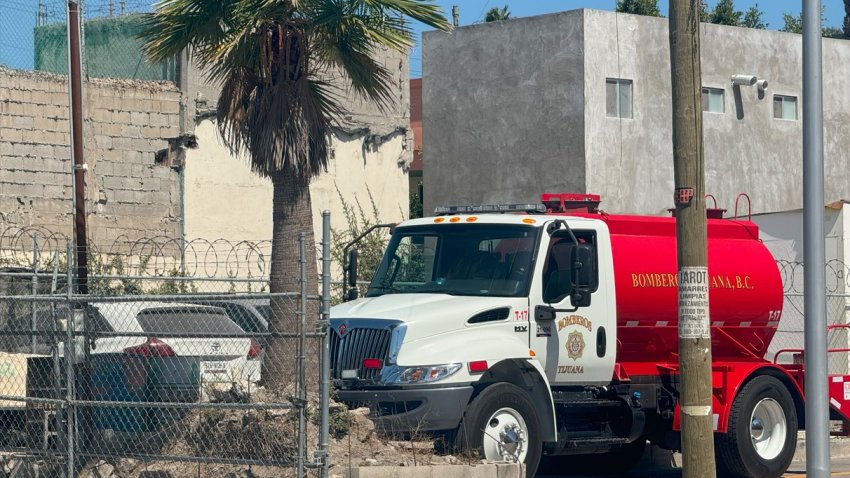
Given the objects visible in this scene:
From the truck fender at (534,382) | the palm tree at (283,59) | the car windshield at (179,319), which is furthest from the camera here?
the palm tree at (283,59)

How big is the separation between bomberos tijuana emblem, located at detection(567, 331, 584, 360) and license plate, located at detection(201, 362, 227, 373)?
355 centimetres

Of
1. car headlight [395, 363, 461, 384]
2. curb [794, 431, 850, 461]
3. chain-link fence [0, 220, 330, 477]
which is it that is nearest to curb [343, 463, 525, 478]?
chain-link fence [0, 220, 330, 477]

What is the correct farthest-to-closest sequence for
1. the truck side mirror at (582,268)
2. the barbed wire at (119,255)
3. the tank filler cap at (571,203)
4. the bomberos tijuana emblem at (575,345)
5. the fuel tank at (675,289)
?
the barbed wire at (119,255) → the tank filler cap at (571,203) → the fuel tank at (675,289) → the bomberos tijuana emblem at (575,345) → the truck side mirror at (582,268)

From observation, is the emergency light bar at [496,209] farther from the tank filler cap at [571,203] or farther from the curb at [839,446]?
the curb at [839,446]

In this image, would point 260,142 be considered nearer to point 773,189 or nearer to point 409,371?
point 409,371

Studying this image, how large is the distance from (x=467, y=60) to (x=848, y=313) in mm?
11973

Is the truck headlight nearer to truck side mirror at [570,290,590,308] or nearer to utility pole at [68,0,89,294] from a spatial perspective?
truck side mirror at [570,290,590,308]

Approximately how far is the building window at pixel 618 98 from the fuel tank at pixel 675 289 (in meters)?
14.9

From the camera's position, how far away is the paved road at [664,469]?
594 inches

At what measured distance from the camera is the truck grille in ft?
40.1

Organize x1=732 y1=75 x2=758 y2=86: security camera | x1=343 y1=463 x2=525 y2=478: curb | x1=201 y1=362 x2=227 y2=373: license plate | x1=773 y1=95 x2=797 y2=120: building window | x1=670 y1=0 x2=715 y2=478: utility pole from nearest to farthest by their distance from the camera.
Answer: x1=670 y1=0 x2=715 y2=478: utility pole < x1=343 y1=463 x2=525 y2=478: curb < x1=201 y1=362 x2=227 y2=373: license plate < x1=732 y1=75 x2=758 y2=86: security camera < x1=773 y1=95 x2=797 y2=120: building window

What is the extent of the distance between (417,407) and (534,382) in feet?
4.64

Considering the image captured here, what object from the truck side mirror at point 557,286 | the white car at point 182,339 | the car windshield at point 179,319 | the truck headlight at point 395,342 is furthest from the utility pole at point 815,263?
the car windshield at point 179,319

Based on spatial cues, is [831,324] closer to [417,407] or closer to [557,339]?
[557,339]
